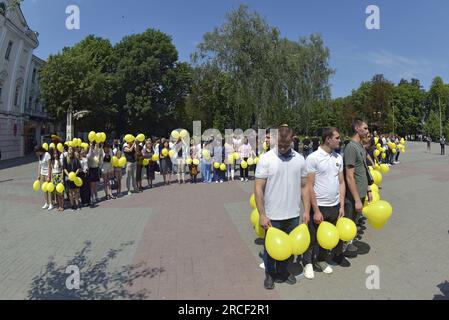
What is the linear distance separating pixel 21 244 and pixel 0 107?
26.8m

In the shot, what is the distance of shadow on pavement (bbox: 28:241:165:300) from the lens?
4164mm

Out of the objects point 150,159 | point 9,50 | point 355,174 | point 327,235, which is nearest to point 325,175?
point 327,235

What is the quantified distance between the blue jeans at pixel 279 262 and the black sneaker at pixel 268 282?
0.06 m

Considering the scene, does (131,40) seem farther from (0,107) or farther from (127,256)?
(127,256)

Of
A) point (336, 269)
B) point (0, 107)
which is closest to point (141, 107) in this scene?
point (0, 107)

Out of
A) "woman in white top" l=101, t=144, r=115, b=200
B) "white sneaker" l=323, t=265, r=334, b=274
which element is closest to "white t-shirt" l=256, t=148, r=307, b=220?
"white sneaker" l=323, t=265, r=334, b=274

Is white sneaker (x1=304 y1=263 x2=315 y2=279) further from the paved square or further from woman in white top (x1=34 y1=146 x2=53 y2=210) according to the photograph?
woman in white top (x1=34 y1=146 x2=53 y2=210)

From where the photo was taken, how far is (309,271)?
4.54 m

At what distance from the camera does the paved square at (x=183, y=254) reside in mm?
4207

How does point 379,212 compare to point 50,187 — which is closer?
point 379,212

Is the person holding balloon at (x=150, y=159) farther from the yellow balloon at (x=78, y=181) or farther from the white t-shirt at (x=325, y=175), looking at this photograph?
the white t-shirt at (x=325, y=175)

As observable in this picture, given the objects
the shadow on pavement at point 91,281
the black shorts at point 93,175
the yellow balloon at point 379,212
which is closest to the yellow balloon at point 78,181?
the black shorts at point 93,175

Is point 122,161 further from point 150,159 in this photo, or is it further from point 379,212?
point 379,212

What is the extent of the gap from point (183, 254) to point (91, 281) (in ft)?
4.64
